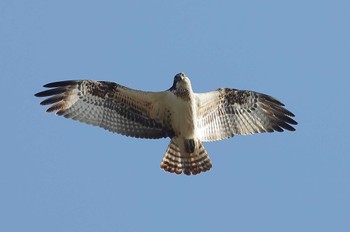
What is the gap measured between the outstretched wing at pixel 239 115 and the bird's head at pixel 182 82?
91cm

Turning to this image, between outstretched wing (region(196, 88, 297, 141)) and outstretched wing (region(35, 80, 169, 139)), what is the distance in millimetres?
808

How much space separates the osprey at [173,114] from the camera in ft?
62.7

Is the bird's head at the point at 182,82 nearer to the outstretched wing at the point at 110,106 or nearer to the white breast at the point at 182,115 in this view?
the white breast at the point at 182,115

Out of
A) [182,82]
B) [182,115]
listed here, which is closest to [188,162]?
[182,115]

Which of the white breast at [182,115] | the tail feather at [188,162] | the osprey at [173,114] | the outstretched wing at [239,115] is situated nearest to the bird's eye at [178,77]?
the osprey at [173,114]

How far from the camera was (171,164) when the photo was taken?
19500 mm

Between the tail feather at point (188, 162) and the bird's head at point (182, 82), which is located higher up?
the bird's head at point (182, 82)

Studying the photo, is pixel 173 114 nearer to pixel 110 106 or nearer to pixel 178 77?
pixel 178 77

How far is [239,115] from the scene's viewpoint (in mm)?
20016

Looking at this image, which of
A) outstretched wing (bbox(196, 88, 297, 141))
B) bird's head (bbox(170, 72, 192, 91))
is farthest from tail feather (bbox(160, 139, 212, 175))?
bird's head (bbox(170, 72, 192, 91))

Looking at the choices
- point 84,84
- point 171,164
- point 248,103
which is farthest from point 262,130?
point 84,84

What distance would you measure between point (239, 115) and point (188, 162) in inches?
52.9

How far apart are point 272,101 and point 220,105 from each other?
3.29 feet

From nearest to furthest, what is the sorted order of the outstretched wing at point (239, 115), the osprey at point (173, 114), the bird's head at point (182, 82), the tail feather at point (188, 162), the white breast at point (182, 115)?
1. the bird's head at point (182, 82)
2. the white breast at point (182, 115)
3. the osprey at point (173, 114)
4. the tail feather at point (188, 162)
5. the outstretched wing at point (239, 115)
